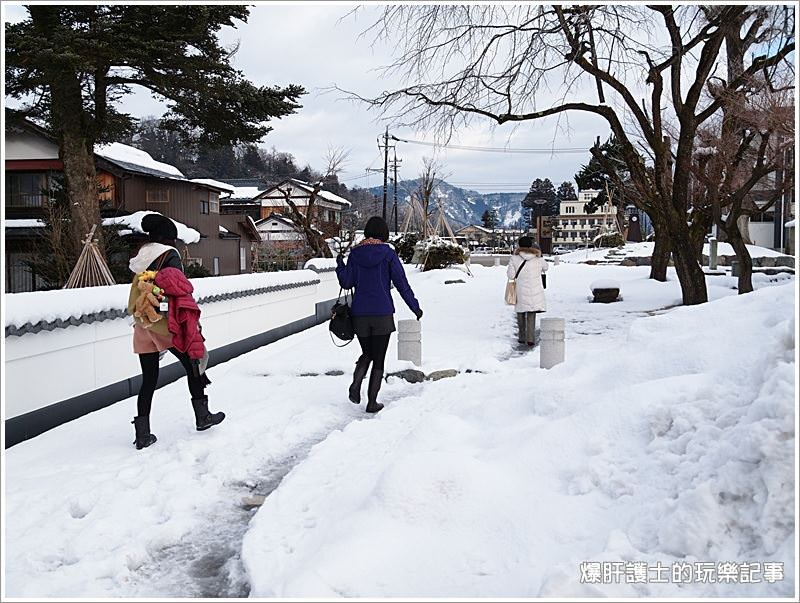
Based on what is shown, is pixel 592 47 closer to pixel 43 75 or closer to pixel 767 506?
pixel 43 75

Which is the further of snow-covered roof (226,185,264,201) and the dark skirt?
snow-covered roof (226,185,264,201)

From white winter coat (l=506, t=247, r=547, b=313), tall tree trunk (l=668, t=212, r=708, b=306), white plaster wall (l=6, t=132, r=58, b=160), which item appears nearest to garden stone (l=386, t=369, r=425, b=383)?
white winter coat (l=506, t=247, r=547, b=313)

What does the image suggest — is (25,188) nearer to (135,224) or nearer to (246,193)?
(135,224)

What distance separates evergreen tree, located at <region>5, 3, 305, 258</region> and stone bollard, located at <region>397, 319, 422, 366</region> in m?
7.87

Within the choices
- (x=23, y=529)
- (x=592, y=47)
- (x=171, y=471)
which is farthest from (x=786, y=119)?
(x=23, y=529)

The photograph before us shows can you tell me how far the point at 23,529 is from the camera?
4.24 m

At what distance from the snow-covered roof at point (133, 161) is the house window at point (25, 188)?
90.2 inches

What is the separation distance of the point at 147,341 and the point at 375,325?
2.15 m

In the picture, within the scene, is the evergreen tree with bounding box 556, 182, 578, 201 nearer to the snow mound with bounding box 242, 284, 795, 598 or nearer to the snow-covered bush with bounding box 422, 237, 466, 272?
the snow-covered bush with bounding box 422, 237, 466, 272

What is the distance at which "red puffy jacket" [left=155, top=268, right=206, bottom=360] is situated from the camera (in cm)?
576

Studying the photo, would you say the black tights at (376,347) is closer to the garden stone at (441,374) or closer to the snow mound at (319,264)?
the garden stone at (441,374)

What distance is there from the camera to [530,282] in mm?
11078

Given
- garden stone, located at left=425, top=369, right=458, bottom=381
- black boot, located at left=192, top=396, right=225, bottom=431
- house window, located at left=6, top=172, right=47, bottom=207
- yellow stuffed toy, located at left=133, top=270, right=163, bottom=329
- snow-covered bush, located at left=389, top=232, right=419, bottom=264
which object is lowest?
garden stone, located at left=425, top=369, right=458, bottom=381

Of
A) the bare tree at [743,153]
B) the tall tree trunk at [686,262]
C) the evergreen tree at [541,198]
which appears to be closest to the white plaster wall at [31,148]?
the tall tree trunk at [686,262]
